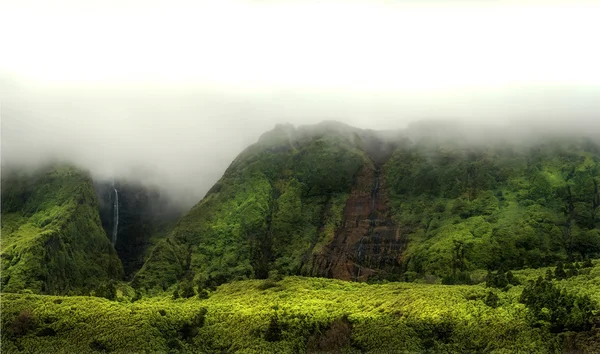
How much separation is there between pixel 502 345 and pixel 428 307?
61.2 feet

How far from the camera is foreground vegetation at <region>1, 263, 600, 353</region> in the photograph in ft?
330

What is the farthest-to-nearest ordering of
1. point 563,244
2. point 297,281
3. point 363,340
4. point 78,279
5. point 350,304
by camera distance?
1. point 78,279
2. point 563,244
3. point 297,281
4. point 350,304
5. point 363,340

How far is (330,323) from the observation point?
115188 mm

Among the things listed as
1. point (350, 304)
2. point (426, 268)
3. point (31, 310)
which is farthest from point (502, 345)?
point (31, 310)

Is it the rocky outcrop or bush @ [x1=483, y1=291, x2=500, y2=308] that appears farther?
the rocky outcrop

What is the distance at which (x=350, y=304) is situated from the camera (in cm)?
12412

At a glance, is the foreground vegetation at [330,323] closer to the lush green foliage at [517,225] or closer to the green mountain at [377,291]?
the green mountain at [377,291]

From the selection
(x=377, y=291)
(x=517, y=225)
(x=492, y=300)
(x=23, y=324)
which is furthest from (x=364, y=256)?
(x=23, y=324)

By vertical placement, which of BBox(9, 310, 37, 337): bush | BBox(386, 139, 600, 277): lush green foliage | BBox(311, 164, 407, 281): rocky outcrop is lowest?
BBox(311, 164, 407, 281): rocky outcrop

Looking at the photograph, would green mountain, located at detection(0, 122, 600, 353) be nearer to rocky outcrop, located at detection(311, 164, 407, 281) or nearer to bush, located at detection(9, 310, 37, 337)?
bush, located at detection(9, 310, 37, 337)

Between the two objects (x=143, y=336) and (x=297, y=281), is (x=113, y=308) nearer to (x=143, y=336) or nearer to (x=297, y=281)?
(x=143, y=336)

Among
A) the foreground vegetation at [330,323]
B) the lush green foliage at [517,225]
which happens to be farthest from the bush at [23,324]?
the lush green foliage at [517,225]

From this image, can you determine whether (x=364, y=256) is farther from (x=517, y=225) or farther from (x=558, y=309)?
(x=558, y=309)

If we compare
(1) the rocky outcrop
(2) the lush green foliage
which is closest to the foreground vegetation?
(2) the lush green foliage
